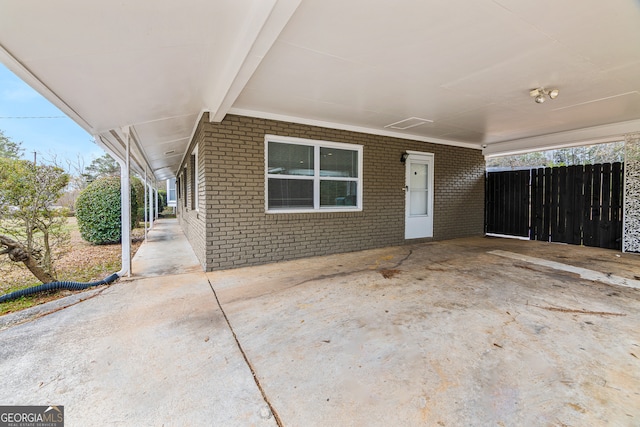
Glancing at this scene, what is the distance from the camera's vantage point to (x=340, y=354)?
85.1 inches

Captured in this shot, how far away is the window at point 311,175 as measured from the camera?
5285mm

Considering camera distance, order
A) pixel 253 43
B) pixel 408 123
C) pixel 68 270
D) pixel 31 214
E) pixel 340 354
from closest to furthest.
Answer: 1. pixel 340 354
2. pixel 253 43
3. pixel 31 214
4. pixel 68 270
5. pixel 408 123

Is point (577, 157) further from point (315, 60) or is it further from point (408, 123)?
point (315, 60)

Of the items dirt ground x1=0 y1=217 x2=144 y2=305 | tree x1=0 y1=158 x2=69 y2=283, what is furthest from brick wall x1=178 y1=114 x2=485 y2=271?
tree x1=0 y1=158 x2=69 y2=283

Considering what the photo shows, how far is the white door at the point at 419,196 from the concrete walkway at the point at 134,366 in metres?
5.43

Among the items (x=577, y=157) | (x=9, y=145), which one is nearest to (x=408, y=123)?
(x=577, y=157)

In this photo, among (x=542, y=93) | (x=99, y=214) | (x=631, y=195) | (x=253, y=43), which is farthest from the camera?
(x=99, y=214)

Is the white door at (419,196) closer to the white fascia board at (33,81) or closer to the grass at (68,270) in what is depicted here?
the white fascia board at (33,81)

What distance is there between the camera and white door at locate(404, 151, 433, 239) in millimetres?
7160

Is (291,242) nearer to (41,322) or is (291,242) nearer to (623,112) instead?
(41,322)

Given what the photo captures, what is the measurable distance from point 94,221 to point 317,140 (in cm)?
634

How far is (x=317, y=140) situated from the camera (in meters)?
5.68

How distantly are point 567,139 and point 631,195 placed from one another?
1.76 meters

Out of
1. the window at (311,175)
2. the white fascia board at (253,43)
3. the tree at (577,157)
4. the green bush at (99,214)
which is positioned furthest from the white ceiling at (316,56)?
the tree at (577,157)
